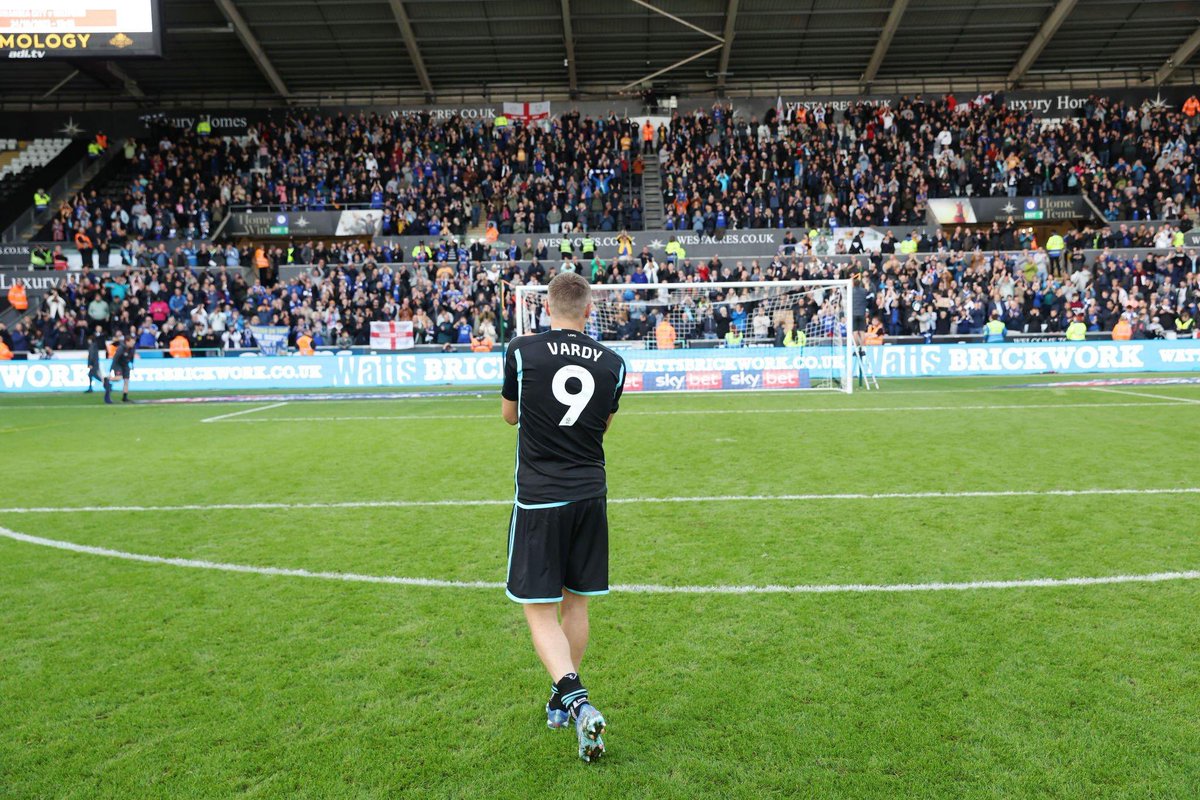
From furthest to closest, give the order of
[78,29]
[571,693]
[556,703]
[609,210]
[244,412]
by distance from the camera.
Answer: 1. [609,210]
2. [78,29]
3. [244,412]
4. [556,703]
5. [571,693]

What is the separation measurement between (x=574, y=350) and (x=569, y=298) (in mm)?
234

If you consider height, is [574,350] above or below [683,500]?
above

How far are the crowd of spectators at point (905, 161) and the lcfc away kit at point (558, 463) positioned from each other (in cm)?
2968

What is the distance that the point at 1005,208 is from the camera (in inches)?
1369

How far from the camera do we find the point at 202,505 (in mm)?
9211

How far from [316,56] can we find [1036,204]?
97.5 feet

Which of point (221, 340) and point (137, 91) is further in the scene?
point (137, 91)

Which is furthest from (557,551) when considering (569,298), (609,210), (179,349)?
(609,210)

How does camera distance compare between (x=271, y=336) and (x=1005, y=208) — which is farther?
(x=1005, y=208)

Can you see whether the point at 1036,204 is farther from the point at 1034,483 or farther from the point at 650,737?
the point at 650,737

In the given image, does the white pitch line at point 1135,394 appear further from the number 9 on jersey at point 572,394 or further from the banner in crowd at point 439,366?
the number 9 on jersey at point 572,394

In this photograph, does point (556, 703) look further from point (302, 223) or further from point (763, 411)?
point (302, 223)

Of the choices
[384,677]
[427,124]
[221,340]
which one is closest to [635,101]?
[427,124]

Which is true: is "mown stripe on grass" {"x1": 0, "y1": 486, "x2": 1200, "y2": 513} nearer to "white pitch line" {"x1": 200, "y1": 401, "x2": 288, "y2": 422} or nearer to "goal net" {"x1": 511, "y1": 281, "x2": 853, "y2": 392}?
"white pitch line" {"x1": 200, "y1": 401, "x2": 288, "y2": 422}
